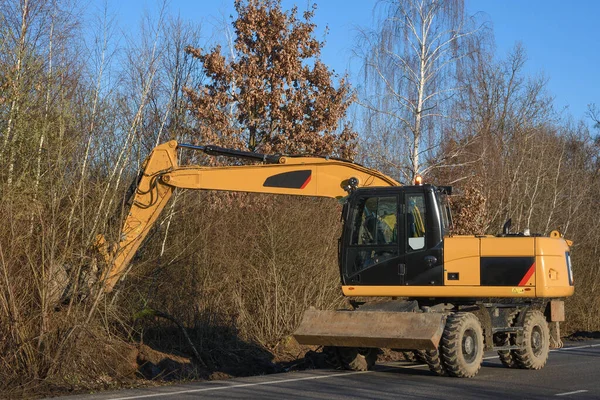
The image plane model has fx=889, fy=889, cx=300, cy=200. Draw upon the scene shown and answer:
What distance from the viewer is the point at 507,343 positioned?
15469mm

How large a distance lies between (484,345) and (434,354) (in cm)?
153

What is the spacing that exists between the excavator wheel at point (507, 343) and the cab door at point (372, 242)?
2.31 meters

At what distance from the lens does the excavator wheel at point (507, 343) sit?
15455 mm

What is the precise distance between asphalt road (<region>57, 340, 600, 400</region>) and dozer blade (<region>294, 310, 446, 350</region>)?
0.56 metres

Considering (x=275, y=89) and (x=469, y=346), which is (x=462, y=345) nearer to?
(x=469, y=346)

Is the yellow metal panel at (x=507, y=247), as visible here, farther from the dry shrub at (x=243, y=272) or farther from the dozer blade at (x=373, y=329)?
the dry shrub at (x=243, y=272)

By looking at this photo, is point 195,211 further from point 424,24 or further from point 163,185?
point 424,24

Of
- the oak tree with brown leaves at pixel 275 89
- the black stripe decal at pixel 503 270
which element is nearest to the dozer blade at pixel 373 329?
the black stripe decal at pixel 503 270

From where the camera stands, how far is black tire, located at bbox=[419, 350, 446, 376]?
13703 millimetres

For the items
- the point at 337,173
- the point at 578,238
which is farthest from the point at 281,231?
the point at 578,238

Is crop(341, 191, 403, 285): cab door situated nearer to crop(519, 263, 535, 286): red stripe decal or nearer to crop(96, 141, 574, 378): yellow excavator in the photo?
crop(96, 141, 574, 378): yellow excavator

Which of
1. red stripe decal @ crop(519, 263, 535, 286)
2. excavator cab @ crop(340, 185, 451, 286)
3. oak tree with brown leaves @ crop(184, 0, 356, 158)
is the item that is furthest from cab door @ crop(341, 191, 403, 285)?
oak tree with brown leaves @ crop(184, 0, 356, 158)

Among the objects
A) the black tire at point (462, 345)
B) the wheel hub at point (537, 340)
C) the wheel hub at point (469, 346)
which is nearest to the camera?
the black tire at point (462, 345)

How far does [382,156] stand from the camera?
29062mm
